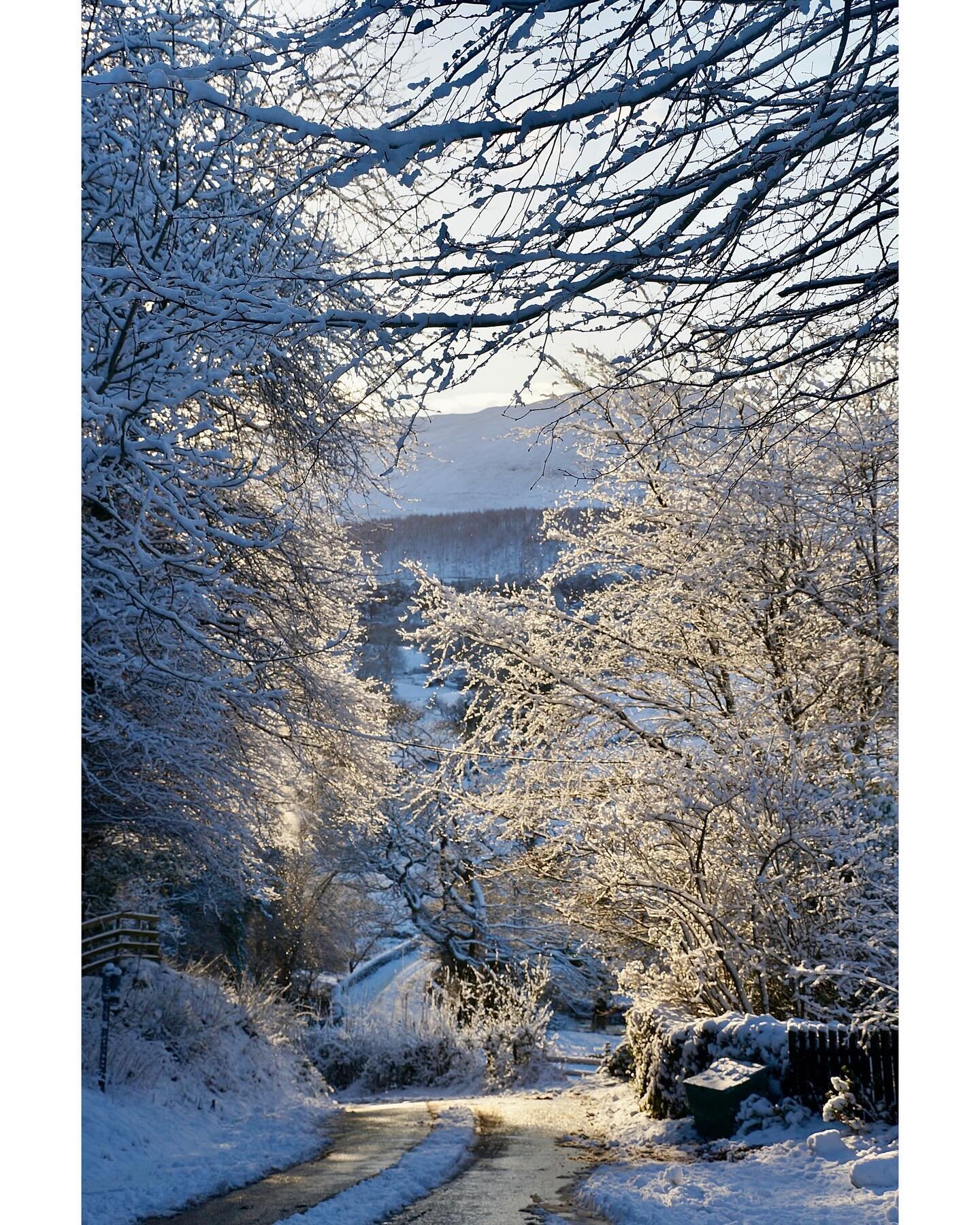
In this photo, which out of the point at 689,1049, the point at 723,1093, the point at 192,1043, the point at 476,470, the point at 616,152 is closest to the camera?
the point at 616,152

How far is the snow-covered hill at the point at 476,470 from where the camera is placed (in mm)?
6109

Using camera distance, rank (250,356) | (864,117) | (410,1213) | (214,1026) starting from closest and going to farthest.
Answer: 1. (864,117)
2. (250,356)
3. (410,1213)
4. (214,1026)

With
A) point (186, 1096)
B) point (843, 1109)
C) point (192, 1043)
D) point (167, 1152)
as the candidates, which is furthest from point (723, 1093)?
point (192, 1043)

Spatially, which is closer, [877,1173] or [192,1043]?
[877,1173]

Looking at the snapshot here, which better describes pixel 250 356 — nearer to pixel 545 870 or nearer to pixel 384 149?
pixel 384 149

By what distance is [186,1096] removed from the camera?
6.95 metres

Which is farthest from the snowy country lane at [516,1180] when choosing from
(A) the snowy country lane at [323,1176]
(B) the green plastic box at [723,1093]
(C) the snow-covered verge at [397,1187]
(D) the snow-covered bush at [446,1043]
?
(D) the snow-covered bush at [446,1043]

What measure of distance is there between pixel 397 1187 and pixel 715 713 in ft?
11.9

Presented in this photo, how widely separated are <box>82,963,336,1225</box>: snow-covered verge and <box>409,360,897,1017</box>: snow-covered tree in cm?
250

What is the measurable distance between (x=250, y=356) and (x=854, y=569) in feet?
13.0

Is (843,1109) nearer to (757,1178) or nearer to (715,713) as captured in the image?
(757,1178)

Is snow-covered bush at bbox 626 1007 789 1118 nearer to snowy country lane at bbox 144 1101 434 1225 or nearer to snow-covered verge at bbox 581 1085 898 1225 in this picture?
snow-covered verge at bbox 581 1085 898 1225
